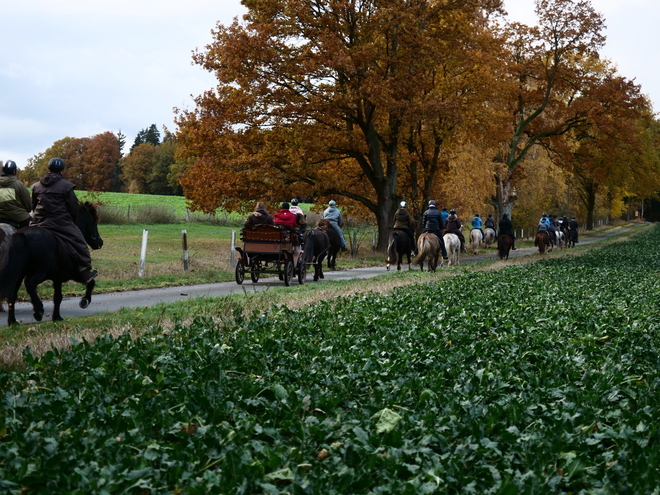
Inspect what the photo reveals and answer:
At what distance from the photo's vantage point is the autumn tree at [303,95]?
27078mm

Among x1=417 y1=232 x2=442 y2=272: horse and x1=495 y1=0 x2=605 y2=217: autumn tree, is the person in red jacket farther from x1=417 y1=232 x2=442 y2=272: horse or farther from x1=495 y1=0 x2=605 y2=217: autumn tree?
x1=495 y1=0 x2=605 y2=217: autumn tree

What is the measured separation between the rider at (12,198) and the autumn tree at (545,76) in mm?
34560

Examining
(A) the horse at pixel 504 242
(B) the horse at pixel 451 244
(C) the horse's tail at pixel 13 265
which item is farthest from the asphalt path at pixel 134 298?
(A) the horse at pixel 504 242

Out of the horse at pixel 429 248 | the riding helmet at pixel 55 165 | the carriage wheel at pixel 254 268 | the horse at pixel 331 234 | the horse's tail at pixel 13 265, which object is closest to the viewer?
the horse's tail at pixel 13 265

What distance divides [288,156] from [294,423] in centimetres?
2473

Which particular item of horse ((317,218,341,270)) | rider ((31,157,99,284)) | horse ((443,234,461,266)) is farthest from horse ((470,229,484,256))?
rider ((31,157,99,284))

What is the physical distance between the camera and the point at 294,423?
4.82 meters

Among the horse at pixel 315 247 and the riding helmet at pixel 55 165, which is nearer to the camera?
the riding helmet at pixel 55 165

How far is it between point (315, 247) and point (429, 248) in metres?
3.85

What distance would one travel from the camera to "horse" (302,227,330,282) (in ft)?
65.9

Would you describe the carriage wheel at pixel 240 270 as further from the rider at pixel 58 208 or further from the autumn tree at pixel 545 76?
the autumn tree at pixel 545 76

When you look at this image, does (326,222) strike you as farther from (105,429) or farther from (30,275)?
(105,429)

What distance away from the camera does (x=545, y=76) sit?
46.1 m

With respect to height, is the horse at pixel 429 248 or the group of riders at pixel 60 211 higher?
the group of riders at pixel 60 211
